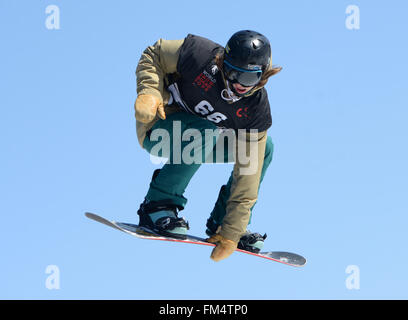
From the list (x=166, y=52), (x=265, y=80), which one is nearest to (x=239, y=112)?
(x=265, y=80)

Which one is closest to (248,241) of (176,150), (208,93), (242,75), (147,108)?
(176,150)

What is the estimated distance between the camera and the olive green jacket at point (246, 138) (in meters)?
10.0

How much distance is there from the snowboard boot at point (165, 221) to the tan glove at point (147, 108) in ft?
5.30

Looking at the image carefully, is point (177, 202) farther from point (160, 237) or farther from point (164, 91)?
point (164, 91)

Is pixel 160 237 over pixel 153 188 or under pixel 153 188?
under

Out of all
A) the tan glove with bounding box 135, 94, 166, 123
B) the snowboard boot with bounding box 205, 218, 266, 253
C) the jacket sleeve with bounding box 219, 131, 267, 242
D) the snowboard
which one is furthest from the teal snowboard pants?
the snowboard boot with bounding box 205, 218, 266, 253

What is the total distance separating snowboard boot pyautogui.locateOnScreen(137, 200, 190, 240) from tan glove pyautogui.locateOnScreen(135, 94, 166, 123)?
5.30 feet

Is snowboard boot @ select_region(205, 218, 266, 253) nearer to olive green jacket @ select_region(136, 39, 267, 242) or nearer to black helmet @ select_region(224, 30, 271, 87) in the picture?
olive green jacket @ select_region(136, 39, 267, 242)

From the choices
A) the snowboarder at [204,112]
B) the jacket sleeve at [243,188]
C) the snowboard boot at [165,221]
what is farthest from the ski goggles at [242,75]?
the snowboard boot at [165,221]

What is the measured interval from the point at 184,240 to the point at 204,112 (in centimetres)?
182

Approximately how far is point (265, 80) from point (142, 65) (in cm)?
166

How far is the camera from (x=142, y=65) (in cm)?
1009

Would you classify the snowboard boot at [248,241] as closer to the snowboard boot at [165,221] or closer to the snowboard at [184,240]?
the snowboard at [184,240]

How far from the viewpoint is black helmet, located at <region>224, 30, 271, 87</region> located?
969 centimetres
